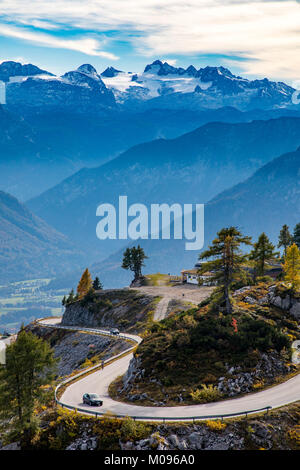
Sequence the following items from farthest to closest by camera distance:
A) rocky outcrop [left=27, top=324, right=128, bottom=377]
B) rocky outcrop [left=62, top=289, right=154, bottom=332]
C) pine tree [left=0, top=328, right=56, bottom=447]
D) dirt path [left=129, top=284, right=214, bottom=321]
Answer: rocky outcrop [left=62, top=289, right=154, bottom=332] < dirt path [left=129, top=284, right=214, bottom=321] < rocky outcrop [left=27, top=324, right=128, bottom=377] < pine tree [left=0, top=328, right=56, bottom=447]

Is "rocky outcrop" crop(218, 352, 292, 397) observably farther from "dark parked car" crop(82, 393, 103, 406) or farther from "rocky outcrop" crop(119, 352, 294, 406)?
"dark parked car" crop(82, 393, 103, 406)

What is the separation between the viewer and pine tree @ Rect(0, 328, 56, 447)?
48.7 metres

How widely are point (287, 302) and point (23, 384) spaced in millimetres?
39681

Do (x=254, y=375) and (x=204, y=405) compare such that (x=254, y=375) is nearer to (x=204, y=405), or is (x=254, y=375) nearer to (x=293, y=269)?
(x=204, y=405)

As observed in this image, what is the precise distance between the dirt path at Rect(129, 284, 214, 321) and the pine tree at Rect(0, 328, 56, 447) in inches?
2175

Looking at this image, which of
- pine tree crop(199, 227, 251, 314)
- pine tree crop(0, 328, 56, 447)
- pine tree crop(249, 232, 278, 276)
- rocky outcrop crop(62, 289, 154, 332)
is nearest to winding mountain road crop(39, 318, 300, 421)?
pine tree crop(0, 328, 56, 447)

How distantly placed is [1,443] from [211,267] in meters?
33.0

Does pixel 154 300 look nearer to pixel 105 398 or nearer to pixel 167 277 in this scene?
pixel 167 277

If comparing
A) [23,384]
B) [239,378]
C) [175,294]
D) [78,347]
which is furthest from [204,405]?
[175,294]

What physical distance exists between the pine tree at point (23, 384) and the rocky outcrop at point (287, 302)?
118 ft

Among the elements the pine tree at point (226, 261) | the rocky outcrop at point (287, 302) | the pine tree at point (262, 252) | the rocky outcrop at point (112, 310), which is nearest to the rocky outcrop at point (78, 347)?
the rocky outcrop at point (112, 310)

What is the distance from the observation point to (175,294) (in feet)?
413

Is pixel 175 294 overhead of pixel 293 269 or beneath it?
beneath
